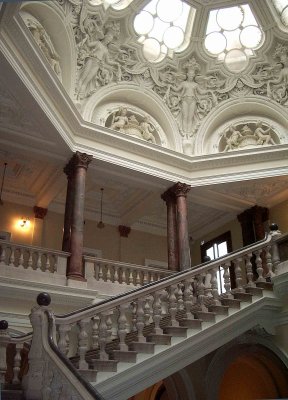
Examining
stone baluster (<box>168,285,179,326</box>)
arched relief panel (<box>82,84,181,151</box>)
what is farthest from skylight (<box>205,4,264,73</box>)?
stone baluster (<box>168,285,179,326</box>)

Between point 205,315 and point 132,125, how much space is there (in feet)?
26.0

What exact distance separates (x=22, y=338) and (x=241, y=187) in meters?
9.95

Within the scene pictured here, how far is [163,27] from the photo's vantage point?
14.1 meters

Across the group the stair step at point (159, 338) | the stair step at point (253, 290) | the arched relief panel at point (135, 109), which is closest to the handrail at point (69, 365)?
the stair step at point (159, 338)

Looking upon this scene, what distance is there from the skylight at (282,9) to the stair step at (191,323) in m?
10.3

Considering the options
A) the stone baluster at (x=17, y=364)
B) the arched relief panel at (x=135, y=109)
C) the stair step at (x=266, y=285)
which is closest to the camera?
the stone baluster at (x=17, y=364)

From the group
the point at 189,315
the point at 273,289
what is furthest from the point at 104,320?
the point at 273,289

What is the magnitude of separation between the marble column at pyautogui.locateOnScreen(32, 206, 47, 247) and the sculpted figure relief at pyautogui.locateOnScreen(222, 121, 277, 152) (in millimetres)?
6302

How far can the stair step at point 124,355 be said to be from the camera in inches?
244

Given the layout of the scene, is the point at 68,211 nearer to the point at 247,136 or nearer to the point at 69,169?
the point at 69,169

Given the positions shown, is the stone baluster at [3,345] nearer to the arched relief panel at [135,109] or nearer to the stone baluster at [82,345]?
the stone baluster at [82,345]

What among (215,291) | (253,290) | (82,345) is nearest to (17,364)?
(82,345)

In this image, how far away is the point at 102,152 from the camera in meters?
12.4

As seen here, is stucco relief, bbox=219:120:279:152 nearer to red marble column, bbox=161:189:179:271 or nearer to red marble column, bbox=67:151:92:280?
red marble column, bbox=161:189:179:271
